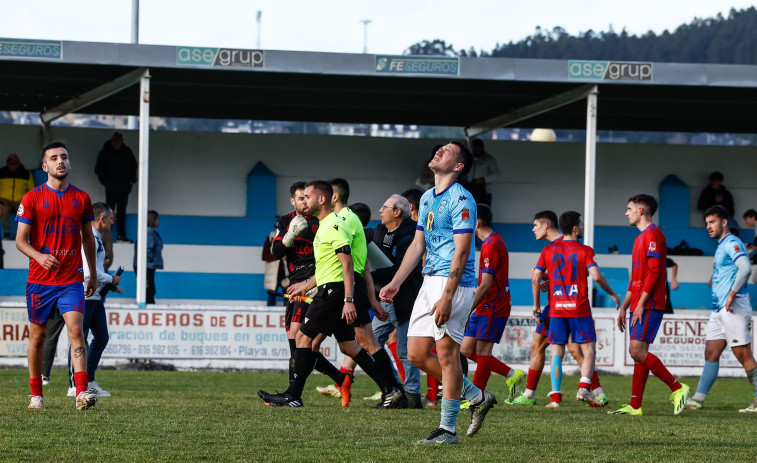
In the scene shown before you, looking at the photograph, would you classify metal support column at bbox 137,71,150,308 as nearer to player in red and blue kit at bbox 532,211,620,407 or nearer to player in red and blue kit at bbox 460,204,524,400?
player in red and blue kit at bbox 460,204,524,400

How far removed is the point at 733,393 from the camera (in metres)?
14.0

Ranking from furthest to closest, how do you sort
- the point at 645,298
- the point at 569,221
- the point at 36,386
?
the point at 569,221, the point at 645,298, the point at 36,386

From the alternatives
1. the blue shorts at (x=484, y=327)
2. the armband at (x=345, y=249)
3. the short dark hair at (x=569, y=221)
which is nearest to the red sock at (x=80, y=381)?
the armband at (x=345, y=249)

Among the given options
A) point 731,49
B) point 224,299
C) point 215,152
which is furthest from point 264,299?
point 731,49

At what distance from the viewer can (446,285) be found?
21.8ft

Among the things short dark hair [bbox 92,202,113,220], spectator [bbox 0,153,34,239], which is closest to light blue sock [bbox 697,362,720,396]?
short dark hair [bbox 92,202,113,220]

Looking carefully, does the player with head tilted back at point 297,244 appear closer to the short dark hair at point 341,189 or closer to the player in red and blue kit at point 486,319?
the short dark hair at point 341,189

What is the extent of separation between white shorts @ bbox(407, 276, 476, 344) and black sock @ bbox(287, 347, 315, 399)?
269 centimetres

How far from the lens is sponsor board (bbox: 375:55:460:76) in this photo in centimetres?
1652

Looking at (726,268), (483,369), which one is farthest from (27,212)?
(726,268)

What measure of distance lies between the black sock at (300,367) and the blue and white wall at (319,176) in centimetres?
1185

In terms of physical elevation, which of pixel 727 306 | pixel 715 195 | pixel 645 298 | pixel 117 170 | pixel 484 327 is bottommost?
pixel 484 327

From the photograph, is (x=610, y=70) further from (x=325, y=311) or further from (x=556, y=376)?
(x=325, y=311)

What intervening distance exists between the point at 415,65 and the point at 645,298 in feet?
24.8
